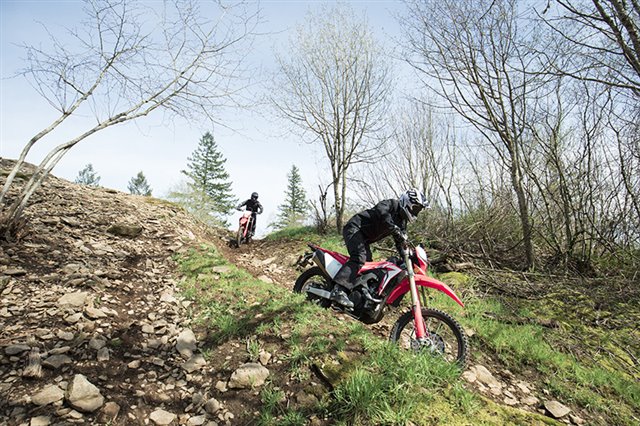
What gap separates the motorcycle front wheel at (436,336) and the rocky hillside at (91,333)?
1.91 meters

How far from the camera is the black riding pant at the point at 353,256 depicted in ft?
13.2

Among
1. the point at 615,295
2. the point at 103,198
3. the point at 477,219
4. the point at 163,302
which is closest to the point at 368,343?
the point at 163,302

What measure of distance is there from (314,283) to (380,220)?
1293 mm

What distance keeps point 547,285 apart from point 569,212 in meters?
2.28

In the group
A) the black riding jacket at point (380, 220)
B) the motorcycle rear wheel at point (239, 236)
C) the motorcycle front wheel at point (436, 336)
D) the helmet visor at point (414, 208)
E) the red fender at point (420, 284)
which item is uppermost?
the helmet visor at point (414, 208)

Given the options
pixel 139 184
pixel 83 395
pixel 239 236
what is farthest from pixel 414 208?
pixel 139 184

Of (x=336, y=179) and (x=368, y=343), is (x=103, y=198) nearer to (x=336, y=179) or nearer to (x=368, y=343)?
(x=336, y=179)

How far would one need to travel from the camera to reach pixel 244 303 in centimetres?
433

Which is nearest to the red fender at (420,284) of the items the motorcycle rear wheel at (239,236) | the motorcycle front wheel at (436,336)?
the motorcycle front wheel at (436,336)

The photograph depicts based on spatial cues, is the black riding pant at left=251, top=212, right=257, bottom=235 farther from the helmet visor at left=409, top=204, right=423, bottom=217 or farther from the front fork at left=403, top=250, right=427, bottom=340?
the front fork at left=403, top=250, right=427, bottom=340

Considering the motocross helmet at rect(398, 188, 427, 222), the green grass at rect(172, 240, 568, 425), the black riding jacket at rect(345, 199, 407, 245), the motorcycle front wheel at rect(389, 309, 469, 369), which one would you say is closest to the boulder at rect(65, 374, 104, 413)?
the green grass at rect(172, 240, 568, 425)

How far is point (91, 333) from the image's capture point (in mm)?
3336

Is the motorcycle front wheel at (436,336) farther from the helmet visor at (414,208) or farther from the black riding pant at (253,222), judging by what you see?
the black riding pant at (253,222)

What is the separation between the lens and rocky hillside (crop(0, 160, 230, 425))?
2.49 m
